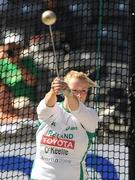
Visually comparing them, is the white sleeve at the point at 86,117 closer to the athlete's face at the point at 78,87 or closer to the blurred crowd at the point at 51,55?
the athlete's face at the point at 78,87

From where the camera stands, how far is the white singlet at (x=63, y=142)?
2576mm

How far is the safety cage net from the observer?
3.97 metres

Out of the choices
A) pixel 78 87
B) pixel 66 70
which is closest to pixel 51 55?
pixel 66 70

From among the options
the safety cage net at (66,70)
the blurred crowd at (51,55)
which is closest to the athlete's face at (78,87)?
the safety cage net at (66,70)

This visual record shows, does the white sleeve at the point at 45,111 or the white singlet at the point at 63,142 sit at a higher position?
the white sleeve at the point at 45,111

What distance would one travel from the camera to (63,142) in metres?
2.61

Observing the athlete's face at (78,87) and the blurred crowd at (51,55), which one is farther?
the blurred crowd at (51,55)

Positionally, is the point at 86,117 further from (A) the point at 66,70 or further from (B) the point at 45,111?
(A) the point at 66,70

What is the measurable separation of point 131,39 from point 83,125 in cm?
115

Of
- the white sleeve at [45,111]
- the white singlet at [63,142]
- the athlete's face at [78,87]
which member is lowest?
the white singlet at [63,142]

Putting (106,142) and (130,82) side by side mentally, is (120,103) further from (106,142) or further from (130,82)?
(130,82)

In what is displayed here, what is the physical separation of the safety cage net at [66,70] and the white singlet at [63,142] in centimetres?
90

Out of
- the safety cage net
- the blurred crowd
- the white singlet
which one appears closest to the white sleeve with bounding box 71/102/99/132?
the white singlet

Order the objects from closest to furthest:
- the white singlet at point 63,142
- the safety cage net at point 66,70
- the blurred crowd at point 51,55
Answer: the white singlet at point 63,142 < the safety cage net at point 66,70 < the blurred crowd at point 51,55
